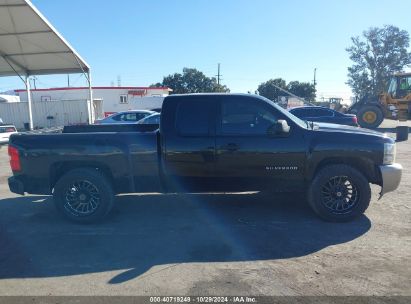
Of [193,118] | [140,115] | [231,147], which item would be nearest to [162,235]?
[231,147]

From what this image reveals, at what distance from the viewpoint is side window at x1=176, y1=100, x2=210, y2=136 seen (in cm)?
→ 543

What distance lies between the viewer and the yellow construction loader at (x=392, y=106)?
21.6 metres

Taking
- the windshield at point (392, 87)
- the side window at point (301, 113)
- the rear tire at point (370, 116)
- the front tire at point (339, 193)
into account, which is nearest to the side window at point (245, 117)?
the front tire at point (339, 193)

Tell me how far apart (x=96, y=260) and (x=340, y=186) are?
3.54 m

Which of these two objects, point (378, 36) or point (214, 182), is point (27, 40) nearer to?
point (214, 182)

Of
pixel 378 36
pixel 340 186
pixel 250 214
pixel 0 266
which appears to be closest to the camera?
pixel 0 266

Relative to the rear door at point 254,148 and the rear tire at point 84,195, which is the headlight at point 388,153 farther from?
the rear tire at point 84,195

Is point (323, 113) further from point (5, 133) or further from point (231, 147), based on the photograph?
point (5, 133)

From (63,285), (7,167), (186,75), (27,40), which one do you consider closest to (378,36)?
(186,75)

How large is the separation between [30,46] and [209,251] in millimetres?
15876

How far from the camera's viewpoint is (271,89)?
7731cm

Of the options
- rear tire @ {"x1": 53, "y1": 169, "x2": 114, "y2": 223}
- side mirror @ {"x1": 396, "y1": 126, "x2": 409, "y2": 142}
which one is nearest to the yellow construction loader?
side mirror @ {"x1": 396, "y1": 126, "x2": 409, "y2": 142}

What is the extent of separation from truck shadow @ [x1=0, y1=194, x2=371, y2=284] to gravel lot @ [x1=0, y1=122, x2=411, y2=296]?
0.01m

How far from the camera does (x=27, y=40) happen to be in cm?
1611
